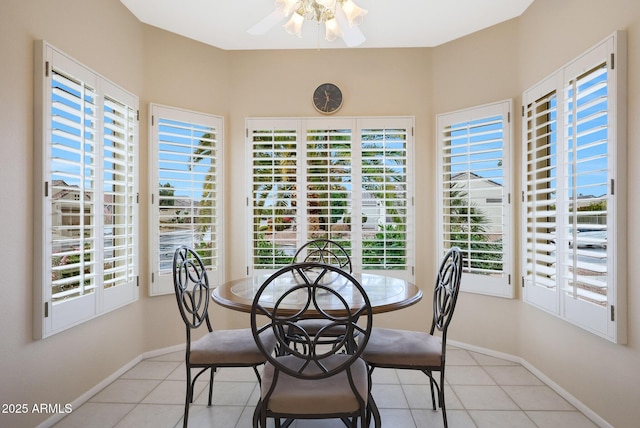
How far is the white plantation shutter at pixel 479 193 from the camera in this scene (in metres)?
3.18

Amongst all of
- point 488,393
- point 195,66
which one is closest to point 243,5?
point 195,66

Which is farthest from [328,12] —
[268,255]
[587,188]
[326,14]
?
[268,255]

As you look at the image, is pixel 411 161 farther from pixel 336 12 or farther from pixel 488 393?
pixel 488 393

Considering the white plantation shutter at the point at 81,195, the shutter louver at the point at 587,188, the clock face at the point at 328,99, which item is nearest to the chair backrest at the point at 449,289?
the shutter louver at the point at 587,188

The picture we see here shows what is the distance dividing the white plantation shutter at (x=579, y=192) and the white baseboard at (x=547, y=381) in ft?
1.71

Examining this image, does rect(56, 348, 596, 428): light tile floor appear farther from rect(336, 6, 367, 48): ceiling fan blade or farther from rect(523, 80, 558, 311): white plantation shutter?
rect(336, 6, 367, 48): ceiling fan blade

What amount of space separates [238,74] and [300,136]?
2.95 feet

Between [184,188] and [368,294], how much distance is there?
2081 mm

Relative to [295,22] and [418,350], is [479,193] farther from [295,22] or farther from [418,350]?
[295,22]

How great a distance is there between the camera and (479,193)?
10.8 ft

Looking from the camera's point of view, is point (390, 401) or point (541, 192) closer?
point (390, 401)

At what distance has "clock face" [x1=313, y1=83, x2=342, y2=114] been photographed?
144 inches

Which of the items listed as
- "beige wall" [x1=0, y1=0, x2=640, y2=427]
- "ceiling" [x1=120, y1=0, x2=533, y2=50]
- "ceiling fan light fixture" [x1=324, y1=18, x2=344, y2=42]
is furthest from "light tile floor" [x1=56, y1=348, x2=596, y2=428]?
"ceiling" [x1=120, y1=0, x2=533, y2=50]

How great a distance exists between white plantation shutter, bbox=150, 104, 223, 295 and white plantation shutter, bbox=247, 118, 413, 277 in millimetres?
375
